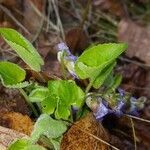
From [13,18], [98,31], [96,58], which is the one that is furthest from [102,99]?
[98,31]

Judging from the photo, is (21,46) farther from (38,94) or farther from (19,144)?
(19,144)

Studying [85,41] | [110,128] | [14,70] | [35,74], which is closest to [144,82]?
[85,41]

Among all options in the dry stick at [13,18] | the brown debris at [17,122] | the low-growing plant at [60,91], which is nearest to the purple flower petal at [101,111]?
the low-growing plant at [60,91]

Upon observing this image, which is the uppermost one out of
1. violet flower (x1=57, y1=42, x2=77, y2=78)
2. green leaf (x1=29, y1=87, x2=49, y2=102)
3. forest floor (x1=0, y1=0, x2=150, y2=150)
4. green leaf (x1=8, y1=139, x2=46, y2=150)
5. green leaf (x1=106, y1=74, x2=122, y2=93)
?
violet flower (x1=57, y1=42, x2=77, y2=78)

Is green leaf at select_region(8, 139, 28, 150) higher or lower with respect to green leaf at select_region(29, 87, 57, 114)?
lower

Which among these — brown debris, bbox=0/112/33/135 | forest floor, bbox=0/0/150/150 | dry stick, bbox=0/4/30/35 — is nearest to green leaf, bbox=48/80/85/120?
brown debris, bbox=0/112/33/135

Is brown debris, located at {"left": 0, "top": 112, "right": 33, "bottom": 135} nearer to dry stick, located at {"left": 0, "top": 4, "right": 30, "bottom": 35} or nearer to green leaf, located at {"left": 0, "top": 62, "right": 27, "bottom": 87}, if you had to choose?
green leaf, located at {"left": 0, "top": 62, "right": 27, "bottom": 87}
